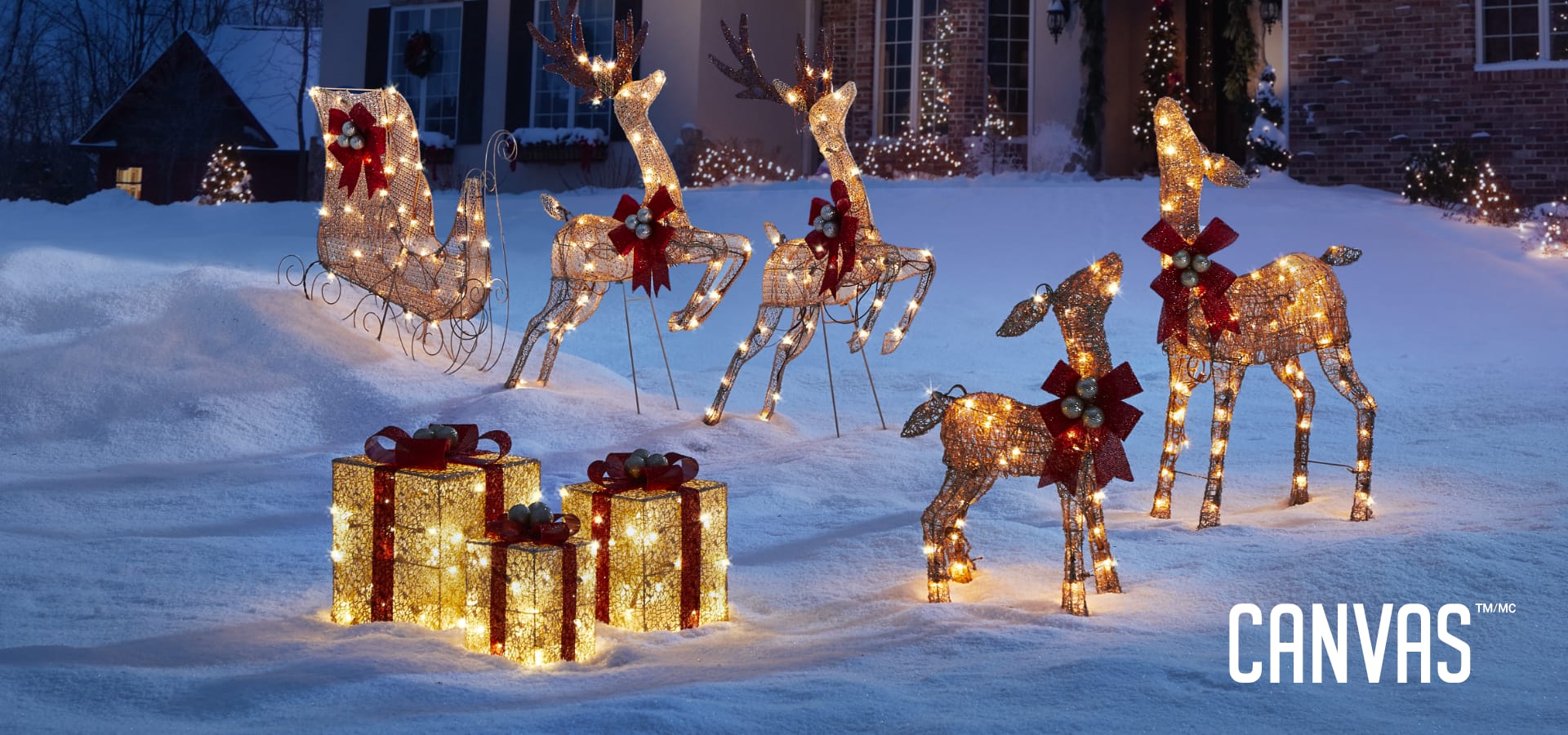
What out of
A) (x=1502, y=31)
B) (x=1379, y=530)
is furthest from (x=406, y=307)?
(x=1502, y=31)

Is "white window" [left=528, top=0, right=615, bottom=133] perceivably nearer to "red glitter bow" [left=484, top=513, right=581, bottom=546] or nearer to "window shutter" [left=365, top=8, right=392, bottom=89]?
"window shutter" [left=365, top=8, right=392, bottom=89]

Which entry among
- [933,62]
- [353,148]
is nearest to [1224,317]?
[353,148]

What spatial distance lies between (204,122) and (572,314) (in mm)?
18031

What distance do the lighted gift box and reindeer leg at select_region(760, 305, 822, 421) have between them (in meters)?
3.64

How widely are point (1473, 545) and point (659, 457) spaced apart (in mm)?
2535

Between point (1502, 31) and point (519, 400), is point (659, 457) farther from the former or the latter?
point (1502, 31)

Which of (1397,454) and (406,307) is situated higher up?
(406,307)

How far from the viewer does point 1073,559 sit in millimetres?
4020

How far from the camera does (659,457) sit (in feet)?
12.9

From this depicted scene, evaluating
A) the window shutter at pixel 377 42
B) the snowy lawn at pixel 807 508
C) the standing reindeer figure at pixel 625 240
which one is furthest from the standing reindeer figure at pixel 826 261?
the window shutter at pixel 377 42

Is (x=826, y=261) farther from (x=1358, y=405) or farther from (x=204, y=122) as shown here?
(x=204, y=122)

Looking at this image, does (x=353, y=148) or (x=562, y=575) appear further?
(x=353, y=148)

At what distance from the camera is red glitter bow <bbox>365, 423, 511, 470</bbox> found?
12.7 ft

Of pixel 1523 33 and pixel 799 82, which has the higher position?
pixel 1523 33
